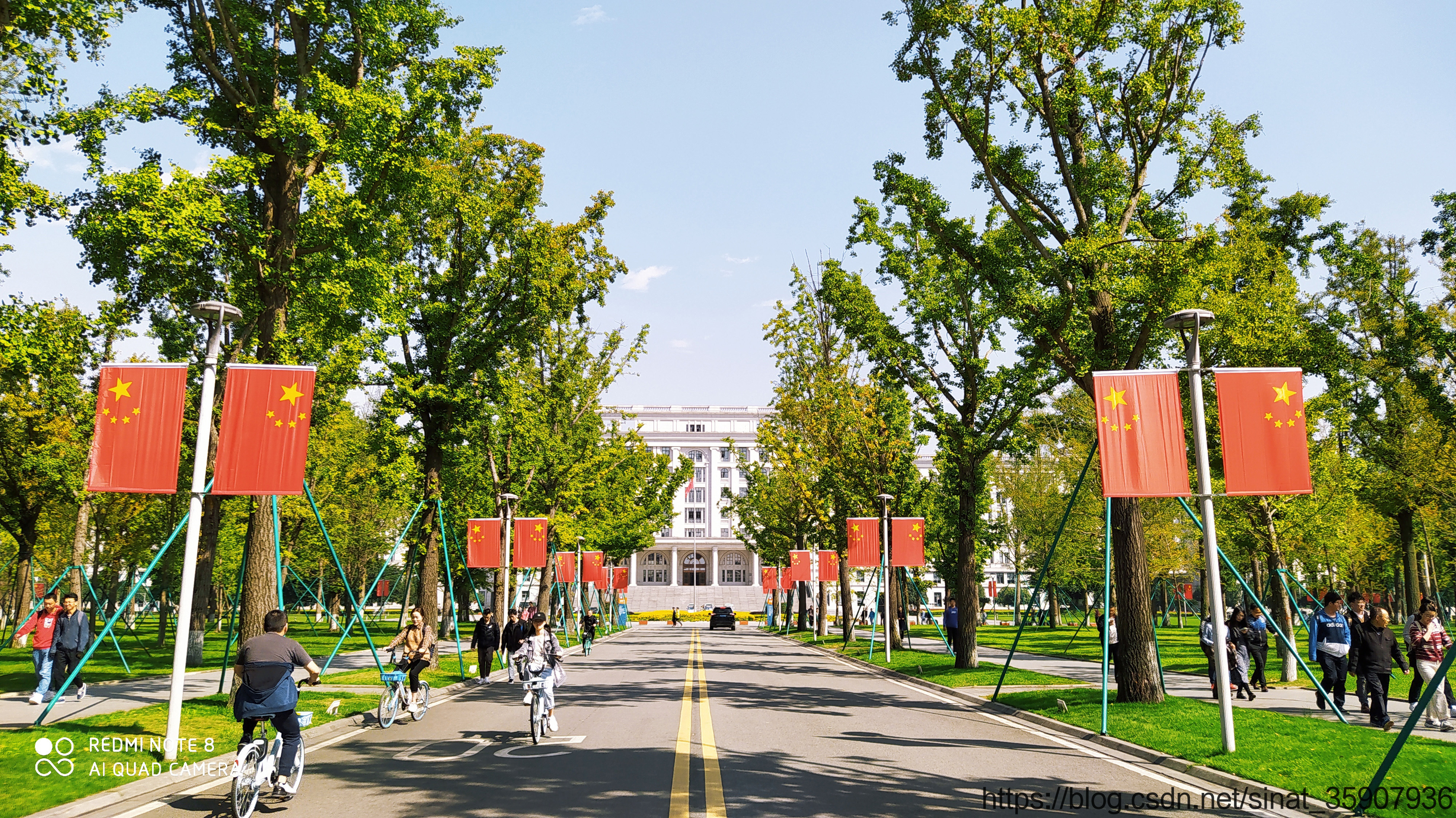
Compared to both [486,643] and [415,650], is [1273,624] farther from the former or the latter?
[486,643]

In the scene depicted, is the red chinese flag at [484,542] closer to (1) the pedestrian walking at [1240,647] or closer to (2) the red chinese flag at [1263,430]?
(1) the pedestrian walking at [1240,647]

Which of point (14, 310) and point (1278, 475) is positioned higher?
point (14, 310)

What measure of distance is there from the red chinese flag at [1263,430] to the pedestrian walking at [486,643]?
53.9 ft

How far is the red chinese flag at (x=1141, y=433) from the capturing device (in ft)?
43.4

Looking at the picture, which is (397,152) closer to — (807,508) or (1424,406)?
(807,508)

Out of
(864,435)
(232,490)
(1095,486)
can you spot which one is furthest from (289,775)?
(1095,486)

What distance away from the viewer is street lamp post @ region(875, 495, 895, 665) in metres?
30.2

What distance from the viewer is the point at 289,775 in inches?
333

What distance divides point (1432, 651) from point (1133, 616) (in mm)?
4025

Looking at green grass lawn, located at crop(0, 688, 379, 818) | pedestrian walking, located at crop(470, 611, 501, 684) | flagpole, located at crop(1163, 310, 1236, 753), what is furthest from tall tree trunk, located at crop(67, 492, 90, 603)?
flagpole, located at crop(1163, 310, 1236, 753)

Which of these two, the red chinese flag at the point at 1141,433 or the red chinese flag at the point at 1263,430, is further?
the red chinese flag at the point at 1141,433

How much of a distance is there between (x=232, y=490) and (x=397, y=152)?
22.4ft

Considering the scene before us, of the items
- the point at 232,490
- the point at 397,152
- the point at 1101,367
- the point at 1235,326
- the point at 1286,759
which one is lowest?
the point at 1286,759

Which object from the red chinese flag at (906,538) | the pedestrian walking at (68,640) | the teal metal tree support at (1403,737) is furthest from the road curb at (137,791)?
the red chinese flag at (906,538)
